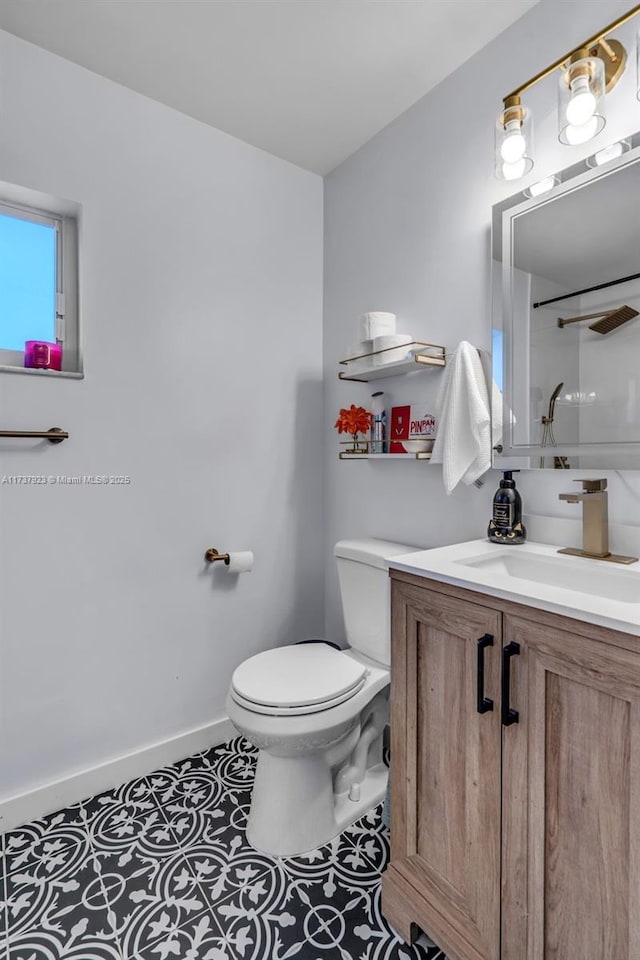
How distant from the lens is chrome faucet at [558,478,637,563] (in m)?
1.25

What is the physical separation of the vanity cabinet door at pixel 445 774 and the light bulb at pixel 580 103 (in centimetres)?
120

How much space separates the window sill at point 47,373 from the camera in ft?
5.08

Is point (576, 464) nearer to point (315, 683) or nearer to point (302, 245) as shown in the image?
point (315, 683)

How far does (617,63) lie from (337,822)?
2.20m

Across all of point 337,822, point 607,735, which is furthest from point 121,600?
point 607,735

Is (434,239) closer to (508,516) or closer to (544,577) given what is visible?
(508,516)

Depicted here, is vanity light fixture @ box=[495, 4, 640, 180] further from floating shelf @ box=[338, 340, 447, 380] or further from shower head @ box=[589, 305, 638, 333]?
floating shelf @ box=[338, 340, 447, 380]

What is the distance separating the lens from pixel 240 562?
1.99 meters

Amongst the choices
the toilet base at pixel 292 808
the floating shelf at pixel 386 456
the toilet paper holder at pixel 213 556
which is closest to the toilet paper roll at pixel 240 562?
the toilet paper holder at pixel 213 556

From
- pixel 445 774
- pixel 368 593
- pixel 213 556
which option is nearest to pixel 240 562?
pixel 213 556

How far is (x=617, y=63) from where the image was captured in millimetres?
1216

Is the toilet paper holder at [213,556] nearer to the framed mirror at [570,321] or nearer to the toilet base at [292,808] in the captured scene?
the toilet base at [292,808]

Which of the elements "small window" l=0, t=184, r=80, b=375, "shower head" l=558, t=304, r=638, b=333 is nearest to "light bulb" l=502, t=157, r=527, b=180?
"shower head" l=558, t=304, r=638, b=333

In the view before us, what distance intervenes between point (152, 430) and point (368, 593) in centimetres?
98
